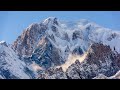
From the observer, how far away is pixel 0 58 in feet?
11.0

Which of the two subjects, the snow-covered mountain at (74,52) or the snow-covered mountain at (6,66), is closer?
the snow-covered mountain at (6,66)

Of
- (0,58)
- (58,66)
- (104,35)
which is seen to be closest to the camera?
(0,58)

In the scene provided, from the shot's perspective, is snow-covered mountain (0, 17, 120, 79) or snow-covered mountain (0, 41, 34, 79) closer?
snow-covered mountain (0, 41, 34, 79)

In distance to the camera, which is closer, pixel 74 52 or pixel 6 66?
pixel 6 66
